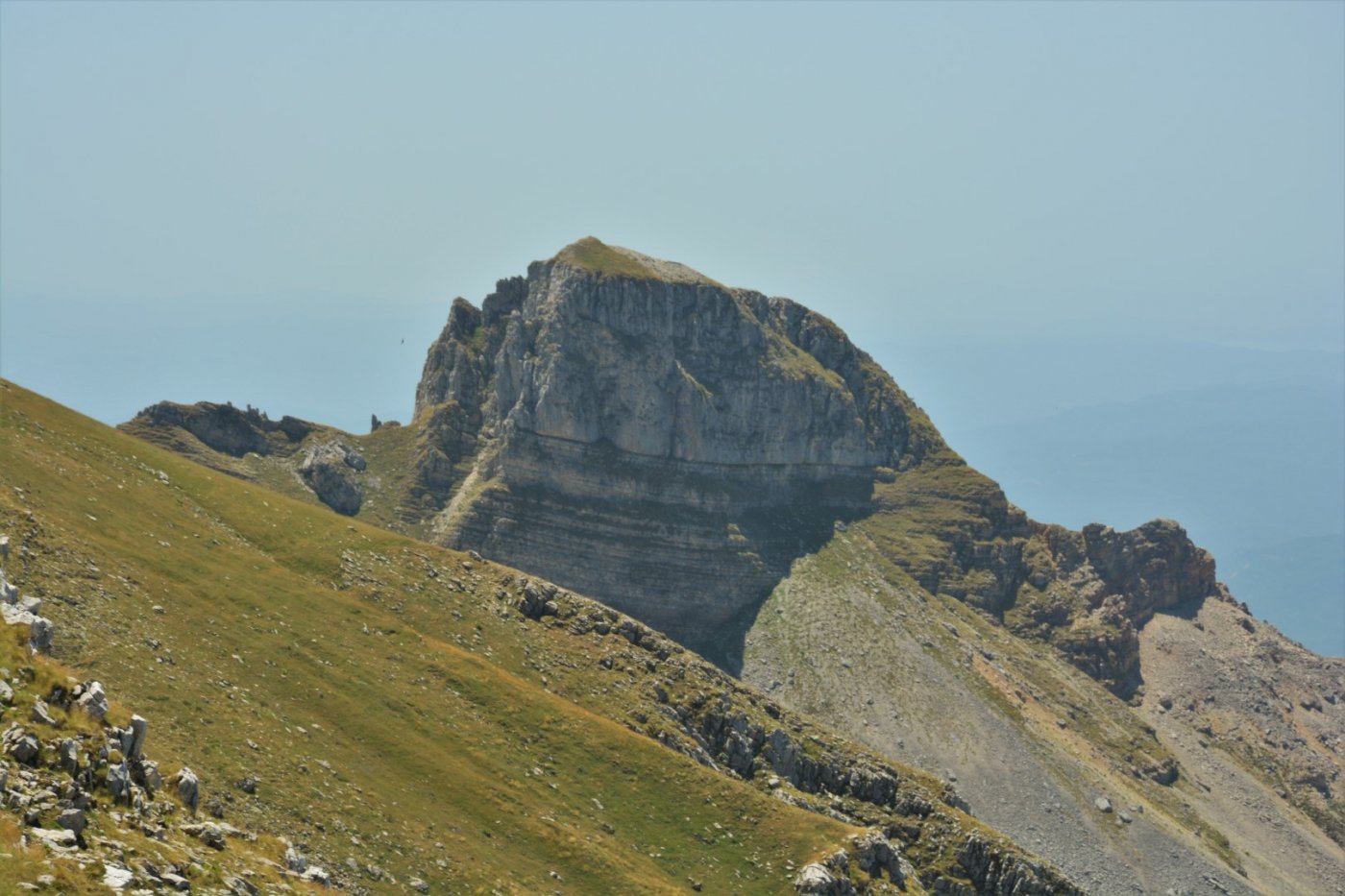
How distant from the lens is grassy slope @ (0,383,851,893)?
71.8 meters

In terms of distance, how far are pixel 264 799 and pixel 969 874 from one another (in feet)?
256

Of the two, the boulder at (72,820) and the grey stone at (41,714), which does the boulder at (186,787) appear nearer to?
the grey stone at (41,714)

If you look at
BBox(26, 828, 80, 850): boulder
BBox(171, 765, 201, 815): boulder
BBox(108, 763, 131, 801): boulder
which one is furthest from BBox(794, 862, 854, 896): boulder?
BBox(26, 828, 80, 850): boulder

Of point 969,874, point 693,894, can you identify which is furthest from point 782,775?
point 693,894

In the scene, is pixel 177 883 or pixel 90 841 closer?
pixel 90 841

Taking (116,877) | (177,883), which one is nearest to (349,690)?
(177,883)

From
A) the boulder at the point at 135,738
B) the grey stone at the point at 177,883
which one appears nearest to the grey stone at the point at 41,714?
the boulder at the point at 135,738

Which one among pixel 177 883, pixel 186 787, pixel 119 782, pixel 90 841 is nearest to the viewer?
pixel 90 841

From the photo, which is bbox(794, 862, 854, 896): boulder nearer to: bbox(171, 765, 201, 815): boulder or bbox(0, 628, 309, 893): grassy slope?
bbox(0, 628, 309, 893): grassy slope

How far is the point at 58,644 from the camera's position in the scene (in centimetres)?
6888

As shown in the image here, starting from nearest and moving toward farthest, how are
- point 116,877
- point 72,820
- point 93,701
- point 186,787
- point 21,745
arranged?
point 116,877, point 72,820, point 21,745, point 93,701, point 186,787

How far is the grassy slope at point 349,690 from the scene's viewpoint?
7181cm

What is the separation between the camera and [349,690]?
89250 mm

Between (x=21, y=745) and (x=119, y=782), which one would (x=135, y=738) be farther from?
(x=21, y=745)
